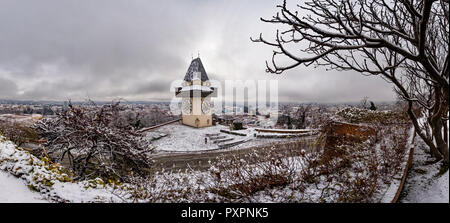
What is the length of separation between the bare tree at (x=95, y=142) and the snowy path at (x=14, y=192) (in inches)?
71.6

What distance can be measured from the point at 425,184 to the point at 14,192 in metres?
6.84

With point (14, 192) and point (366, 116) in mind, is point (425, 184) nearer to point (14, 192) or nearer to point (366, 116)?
point (14, 192)

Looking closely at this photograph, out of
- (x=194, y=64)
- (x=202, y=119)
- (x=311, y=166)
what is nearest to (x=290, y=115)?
(x=202, y=119)

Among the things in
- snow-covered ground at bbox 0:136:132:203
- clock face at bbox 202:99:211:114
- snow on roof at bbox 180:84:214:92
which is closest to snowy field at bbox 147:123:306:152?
clock face at bbox 202:99:211:114

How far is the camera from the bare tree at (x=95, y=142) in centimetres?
468

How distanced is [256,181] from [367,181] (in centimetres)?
220

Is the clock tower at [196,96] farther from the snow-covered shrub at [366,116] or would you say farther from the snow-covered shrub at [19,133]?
the snow-covered shrub at [366,116]

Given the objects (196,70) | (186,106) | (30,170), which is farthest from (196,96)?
(30,170)

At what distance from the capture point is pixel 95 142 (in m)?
4.81

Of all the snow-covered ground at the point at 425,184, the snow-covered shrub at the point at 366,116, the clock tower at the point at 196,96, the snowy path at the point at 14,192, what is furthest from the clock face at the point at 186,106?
the snow-covered ground at the point at 425,184

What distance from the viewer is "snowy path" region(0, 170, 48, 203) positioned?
91.0 inches

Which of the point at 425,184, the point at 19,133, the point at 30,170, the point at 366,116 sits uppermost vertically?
the point at 366,116

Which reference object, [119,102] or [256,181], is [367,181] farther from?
[119,102]

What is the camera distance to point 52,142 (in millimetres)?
4914
